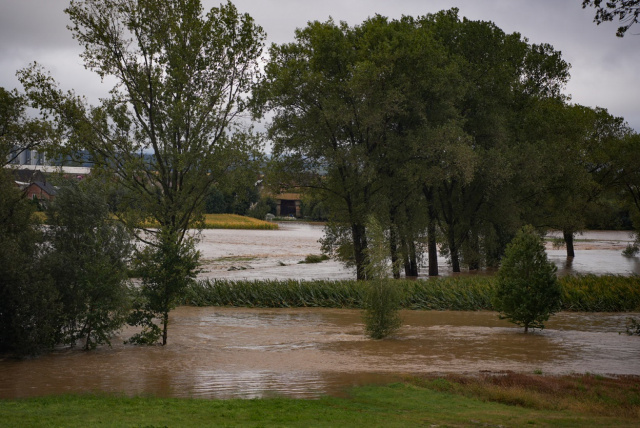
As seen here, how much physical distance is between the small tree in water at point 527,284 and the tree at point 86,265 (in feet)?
36.2

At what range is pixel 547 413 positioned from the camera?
995 cm

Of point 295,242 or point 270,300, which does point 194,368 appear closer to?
point 270,300

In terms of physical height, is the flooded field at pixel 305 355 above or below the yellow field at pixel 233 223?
below

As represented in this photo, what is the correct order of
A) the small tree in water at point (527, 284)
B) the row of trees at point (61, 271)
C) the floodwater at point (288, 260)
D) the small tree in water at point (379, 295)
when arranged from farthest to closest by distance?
the floodwater at point (288, 260)
the small tree in water at point (527, 284)
the small tree in water at point (379, 295)
the row of trees at point (61, 271)

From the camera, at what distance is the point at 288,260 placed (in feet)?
172

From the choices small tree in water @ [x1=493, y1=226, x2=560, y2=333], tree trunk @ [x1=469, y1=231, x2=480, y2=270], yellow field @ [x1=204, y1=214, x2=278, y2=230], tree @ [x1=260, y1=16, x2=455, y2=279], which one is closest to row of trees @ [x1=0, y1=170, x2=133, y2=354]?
small tree in water @ [x1=493, y1=226, x2=560, y2=333]

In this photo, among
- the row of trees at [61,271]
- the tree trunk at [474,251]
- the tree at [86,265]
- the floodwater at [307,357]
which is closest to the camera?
the floodwater at [307,357]

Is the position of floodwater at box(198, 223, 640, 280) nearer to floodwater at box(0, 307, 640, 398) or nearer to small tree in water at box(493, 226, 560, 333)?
floodwater at box(0, 307, 640, 398)

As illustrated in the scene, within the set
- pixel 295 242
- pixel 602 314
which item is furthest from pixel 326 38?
pixel 295 242

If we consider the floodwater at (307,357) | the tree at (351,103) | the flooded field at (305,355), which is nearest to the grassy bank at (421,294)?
the flooded field at (305,355)

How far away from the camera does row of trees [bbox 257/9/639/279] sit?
31547 millimetres

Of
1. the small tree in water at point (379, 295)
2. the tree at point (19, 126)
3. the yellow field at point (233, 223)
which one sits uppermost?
the tree at point (19, 126)

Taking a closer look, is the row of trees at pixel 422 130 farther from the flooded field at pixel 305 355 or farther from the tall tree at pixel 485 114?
the flooded field at pixel 305 355

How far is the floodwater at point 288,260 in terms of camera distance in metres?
40.5
